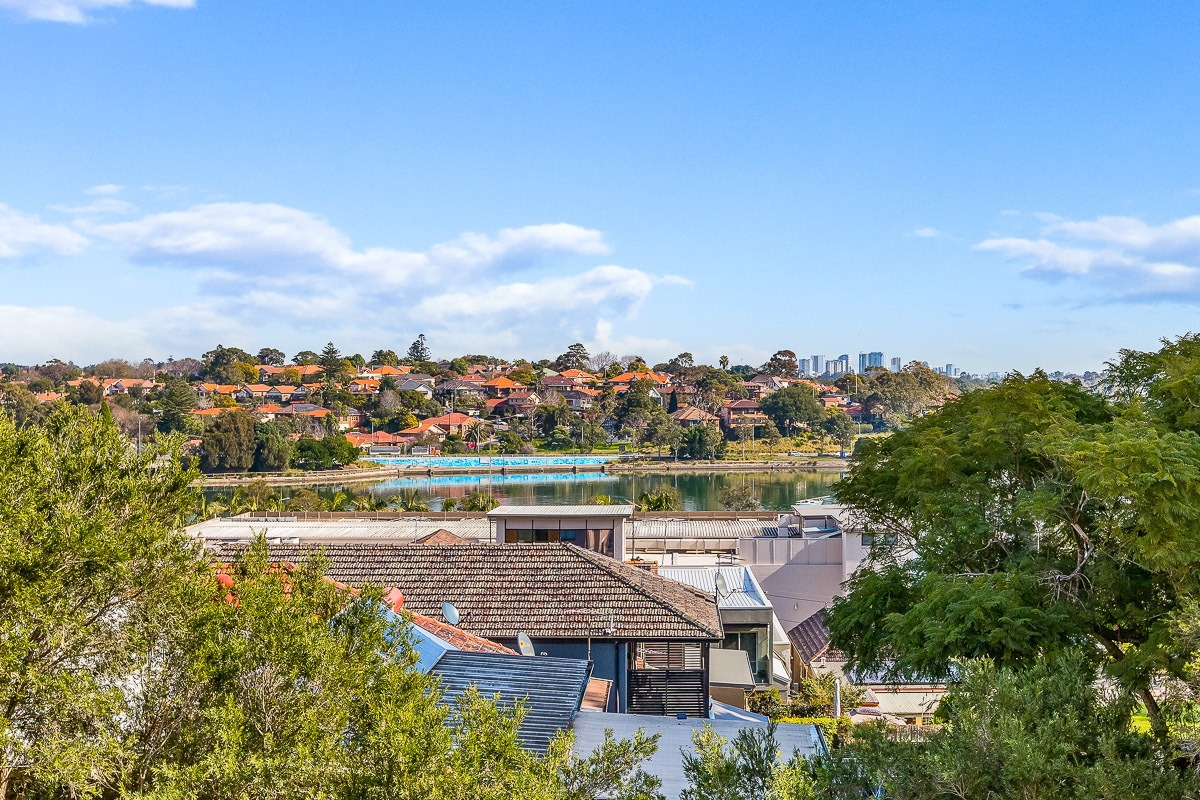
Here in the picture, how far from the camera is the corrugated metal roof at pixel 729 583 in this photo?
16062mm

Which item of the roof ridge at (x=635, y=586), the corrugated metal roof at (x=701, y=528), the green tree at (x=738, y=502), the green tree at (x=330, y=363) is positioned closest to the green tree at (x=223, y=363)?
the green tree at (x=330, y=363)

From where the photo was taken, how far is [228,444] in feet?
231

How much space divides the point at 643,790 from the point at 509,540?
16.3 m

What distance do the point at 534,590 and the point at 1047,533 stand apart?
6.36 metres

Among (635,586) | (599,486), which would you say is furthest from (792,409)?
(635,586)

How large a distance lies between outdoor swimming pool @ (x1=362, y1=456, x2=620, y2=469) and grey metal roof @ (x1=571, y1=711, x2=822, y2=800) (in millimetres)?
70628

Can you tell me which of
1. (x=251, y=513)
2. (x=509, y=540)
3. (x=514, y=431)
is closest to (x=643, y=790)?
(x=509, y=540)

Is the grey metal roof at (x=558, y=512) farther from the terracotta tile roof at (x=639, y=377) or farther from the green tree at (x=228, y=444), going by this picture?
the terracotta tile roof at (x=639, y=377)

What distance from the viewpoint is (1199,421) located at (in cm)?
887

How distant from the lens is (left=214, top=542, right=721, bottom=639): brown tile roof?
11766 mm

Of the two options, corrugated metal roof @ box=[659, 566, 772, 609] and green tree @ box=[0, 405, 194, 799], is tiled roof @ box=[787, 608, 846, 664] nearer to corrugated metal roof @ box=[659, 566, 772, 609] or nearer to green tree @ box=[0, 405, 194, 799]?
corrugated metal roof @ box=[659, 566, 772, 609]

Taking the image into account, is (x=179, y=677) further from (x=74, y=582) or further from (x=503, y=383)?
(x=503, y=383)

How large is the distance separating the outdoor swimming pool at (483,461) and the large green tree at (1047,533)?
68399 millimetres

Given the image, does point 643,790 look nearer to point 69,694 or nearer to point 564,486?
point 69,694
